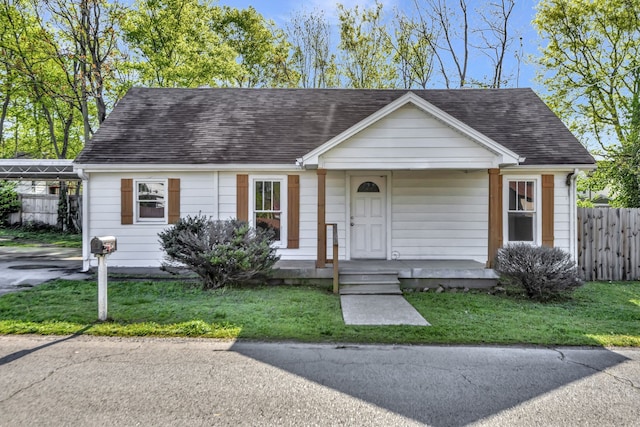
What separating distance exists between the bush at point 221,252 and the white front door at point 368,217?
2.66 meters

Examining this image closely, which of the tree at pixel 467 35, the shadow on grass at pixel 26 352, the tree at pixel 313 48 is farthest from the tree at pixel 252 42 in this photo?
the shadow on grass at pixel 26 352

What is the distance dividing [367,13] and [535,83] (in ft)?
31.8

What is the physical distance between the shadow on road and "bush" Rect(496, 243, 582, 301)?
2444 millimetres

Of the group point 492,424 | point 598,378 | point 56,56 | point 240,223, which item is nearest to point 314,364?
point 492,424

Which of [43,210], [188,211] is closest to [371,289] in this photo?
[188,211]

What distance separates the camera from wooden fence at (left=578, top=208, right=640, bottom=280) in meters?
9.33

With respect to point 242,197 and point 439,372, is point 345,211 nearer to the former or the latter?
point 242,197

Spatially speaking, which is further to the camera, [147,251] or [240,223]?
[147,251]

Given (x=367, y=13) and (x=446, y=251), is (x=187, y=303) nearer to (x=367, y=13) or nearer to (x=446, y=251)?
(x=446, y=251)

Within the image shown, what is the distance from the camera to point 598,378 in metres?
3.75

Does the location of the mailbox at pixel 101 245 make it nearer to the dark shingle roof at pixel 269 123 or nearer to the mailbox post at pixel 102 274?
the mailbox post at pixel 102 274

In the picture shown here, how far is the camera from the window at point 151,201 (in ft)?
30.8

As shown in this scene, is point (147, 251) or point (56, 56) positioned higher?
point (56, 56)

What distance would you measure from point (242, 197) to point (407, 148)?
163 inches
